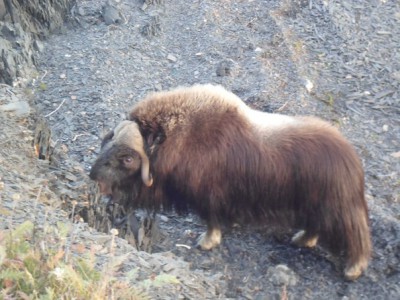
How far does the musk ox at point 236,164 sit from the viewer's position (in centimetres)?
399

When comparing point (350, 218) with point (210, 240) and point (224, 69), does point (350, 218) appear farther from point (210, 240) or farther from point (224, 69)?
point (224, 69)

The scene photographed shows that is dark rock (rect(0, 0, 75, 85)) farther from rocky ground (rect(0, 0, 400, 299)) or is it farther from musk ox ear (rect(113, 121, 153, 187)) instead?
musk ox ear (rect(113, 121, 153, 187))

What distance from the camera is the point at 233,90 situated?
576 cm

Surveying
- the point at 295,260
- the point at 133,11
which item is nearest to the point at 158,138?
the point at 295,260

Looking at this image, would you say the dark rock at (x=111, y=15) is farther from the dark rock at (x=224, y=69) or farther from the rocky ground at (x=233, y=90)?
the dark rock at (x=224, y=69)

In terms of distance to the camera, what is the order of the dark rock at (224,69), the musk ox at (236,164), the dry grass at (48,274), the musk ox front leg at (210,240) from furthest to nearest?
1. the dark rock at (224,69)
2. the musk ox front leg at (210,240)
3. the musk ox at (236,164)
4. the dry grass at (48,274)

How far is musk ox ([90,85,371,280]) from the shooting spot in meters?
3.99

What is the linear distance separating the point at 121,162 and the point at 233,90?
1.87 m

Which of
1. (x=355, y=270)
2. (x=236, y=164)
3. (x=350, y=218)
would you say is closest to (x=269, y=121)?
(x=236, y=164)

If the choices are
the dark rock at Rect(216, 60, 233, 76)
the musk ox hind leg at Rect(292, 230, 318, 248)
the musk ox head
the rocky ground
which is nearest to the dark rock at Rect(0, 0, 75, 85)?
the rocky ground

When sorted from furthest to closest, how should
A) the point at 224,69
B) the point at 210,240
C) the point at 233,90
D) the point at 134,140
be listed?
the point at 224,69
the point at 233,90
the point at 210,240
the point at 134,140

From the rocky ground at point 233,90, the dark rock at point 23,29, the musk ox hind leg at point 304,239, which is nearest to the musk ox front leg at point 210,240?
the rocky ground at point 233,90

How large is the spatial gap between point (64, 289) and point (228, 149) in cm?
171

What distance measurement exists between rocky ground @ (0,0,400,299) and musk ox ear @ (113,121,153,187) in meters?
0.47
